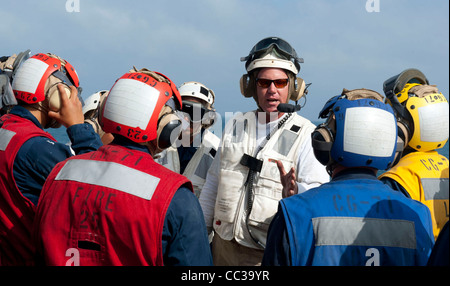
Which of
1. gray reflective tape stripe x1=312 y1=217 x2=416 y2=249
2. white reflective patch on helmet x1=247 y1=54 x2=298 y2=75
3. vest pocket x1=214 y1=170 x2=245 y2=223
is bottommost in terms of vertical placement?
vest pocket x1=214 y1=170 x2=245 y2=223

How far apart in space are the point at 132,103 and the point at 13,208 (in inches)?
65.8

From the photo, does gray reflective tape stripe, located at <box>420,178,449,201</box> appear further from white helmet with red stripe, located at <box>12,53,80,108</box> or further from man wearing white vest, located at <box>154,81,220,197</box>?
white helmet with red stripe, located at <box>12,53,80,108</box>

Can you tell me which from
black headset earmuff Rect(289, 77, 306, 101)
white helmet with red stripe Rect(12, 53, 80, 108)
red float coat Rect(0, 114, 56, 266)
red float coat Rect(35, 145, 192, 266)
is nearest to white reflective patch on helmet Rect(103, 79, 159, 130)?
red float coat Rect(35, 145, 192, 266)

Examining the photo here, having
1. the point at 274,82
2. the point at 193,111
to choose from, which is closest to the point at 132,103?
the point at 274,82

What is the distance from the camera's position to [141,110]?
3.11 meters

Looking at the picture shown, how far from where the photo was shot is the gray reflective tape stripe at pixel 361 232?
2641 millimetres

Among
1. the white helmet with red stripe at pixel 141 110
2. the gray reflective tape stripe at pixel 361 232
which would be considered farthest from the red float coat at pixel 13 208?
the gray reflective tape stripe at pixel 361 232

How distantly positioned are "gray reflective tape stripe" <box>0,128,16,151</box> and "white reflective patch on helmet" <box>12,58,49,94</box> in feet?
1.66

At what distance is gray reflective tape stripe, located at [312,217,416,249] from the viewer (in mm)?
2641

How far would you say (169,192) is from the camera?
9.32ft
